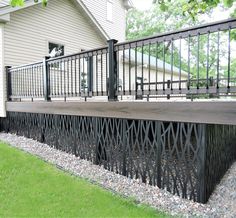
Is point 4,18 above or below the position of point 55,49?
above

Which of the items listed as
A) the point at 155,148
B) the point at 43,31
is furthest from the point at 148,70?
the point at 43,31

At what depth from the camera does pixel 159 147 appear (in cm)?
444

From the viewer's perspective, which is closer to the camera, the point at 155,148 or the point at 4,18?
the point at 155,148

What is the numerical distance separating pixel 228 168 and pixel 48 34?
7.25 m

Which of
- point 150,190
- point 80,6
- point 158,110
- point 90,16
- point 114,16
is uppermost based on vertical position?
point 114,16

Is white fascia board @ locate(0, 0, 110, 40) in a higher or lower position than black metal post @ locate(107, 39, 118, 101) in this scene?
higher

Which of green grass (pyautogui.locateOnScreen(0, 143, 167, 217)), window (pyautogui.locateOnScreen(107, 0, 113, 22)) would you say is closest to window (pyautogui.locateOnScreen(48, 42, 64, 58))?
window (pyautogui.locateOnScreen(107, 0, 113, 22))

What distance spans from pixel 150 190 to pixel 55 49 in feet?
23.4

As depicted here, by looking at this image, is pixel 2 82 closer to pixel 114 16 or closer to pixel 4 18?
pixel 4 18

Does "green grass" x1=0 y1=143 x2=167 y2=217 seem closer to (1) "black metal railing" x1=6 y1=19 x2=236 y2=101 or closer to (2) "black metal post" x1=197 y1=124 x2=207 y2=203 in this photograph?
(2) "black metal post" x1=197 y1=124 x2=207 y2=203

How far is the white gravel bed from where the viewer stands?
149 inches

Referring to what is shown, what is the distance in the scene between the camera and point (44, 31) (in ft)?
30.2

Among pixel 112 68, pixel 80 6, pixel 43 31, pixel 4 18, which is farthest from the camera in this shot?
pixel 80 6

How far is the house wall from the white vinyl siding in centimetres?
211
